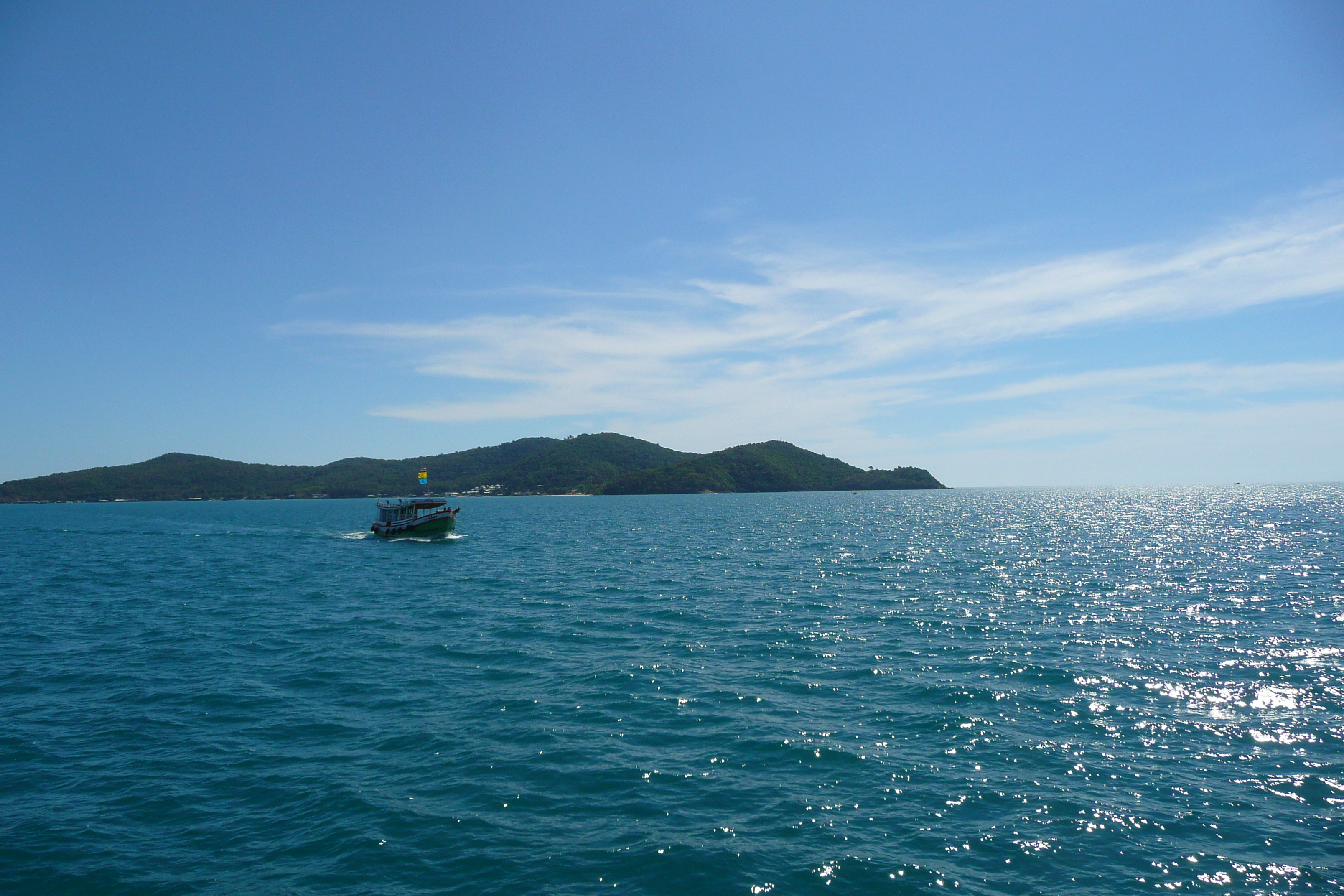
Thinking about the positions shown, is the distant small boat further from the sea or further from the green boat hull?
the sea

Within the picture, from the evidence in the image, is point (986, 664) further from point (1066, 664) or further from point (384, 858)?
point (384, 858)

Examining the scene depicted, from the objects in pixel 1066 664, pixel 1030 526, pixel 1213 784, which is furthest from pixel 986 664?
pixel 1030 526

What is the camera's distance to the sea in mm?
12289

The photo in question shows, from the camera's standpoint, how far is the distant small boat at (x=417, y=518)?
81688 mm

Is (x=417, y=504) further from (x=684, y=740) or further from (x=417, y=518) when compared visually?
(x=684, y=740)

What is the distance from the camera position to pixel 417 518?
83.2 meters

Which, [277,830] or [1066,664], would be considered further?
[1066,664]

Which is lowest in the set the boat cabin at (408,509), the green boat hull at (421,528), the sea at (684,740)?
the sea at (684,740)

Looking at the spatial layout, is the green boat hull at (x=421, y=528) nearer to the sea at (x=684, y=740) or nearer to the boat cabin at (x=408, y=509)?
the boat cabin at (x=408, y=509)

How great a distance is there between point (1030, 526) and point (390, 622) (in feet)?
299

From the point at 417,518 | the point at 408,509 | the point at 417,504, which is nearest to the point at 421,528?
the point at 417,518

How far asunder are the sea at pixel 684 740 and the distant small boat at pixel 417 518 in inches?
1497

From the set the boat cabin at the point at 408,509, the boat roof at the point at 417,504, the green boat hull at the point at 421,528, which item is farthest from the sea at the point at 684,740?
the boat cabin at the point at 408,509

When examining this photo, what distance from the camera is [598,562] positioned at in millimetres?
58281
